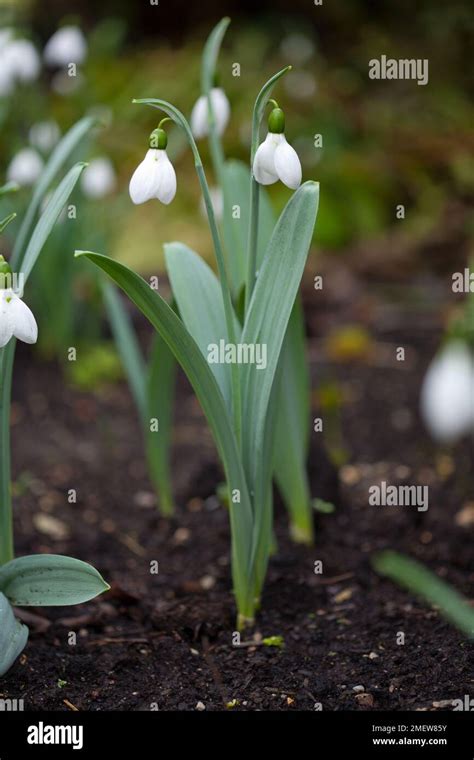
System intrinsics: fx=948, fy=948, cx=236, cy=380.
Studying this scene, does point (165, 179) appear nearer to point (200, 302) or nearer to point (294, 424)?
point (200, 302)

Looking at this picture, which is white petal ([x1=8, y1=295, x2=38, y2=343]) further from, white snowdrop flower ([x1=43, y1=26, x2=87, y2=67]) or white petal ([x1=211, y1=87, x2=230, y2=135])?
white snowdrop flower ([x1=43, y1=26, x2=87, y2=67])

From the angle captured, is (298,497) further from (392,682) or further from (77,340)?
(77,340)

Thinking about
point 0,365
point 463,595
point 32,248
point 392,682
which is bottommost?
point 392,682

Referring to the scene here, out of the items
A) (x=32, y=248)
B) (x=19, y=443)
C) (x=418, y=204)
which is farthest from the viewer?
(x=418, y=204)

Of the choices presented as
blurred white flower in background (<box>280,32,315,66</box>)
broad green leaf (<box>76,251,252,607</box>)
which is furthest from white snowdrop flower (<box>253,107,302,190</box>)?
blurred white flower in background (<box>280,32,315,66</box>)

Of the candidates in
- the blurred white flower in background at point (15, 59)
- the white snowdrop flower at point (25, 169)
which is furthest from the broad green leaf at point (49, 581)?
the blurred white flower in background at point (15, 59)

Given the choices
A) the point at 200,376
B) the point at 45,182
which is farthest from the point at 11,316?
the point at 45,182

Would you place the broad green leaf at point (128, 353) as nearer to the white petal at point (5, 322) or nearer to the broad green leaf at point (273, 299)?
the broad green leaf at point (273, 299)

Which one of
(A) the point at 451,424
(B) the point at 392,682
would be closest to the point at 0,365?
(A) the point at 451,424
